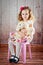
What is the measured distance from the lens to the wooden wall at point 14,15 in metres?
3.68

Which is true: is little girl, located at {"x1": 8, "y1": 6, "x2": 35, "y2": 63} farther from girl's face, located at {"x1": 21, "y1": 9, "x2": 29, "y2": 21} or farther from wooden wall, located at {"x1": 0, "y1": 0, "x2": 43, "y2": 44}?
wooden wall, located at {"x1": 0, "y1": 0, "x2": 43, "y2": 44}

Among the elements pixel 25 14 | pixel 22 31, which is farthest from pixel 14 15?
pixel 22 31

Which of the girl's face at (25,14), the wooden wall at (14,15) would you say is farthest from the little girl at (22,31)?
the wooden wall at (14,15)

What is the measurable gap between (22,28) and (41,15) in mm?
1127

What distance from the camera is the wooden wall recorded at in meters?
3.68

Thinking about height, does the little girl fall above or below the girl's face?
below

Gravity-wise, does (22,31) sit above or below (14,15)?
below

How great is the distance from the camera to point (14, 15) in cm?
371

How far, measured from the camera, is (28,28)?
8.88 ft

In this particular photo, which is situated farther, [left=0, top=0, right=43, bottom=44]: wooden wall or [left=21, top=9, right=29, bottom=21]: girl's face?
[left=0, top=0, right=43, bottom=44]: wooden wall

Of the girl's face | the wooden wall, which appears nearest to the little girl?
the girl's face

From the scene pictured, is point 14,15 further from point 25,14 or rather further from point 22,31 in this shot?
point 22,31

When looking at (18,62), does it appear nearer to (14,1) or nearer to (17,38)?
(17,38)

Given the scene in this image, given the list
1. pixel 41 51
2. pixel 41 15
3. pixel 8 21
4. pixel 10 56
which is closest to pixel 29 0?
pixel 41 15
